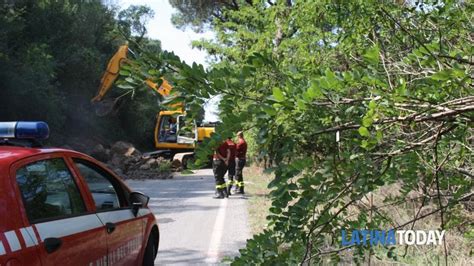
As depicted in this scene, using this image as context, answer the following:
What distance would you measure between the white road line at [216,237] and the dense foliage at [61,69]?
911 cm

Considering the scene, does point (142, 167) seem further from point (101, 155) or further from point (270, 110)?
point (270, 110)

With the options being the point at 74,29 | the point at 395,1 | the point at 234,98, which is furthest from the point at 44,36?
the point at 234,98

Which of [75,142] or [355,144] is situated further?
[75,142]

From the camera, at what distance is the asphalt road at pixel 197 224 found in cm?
758

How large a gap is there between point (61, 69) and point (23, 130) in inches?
1395

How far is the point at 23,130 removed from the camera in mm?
4285

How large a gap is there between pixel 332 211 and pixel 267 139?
0.80 meters

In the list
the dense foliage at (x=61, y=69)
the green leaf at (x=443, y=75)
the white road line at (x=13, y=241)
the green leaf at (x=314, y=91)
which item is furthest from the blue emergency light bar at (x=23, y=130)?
the dense foliage at (x=61, y=69)

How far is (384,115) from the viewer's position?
8.08ft

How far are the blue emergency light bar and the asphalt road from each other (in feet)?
10.7

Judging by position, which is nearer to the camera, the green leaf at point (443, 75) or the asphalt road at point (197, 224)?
the green leaf at point (443, 75)

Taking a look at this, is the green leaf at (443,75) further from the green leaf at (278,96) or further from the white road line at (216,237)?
the white road line at (216,237)

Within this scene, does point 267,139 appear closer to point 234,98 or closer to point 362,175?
point 234,98

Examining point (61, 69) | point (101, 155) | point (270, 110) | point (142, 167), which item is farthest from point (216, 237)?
point (61, 69)
